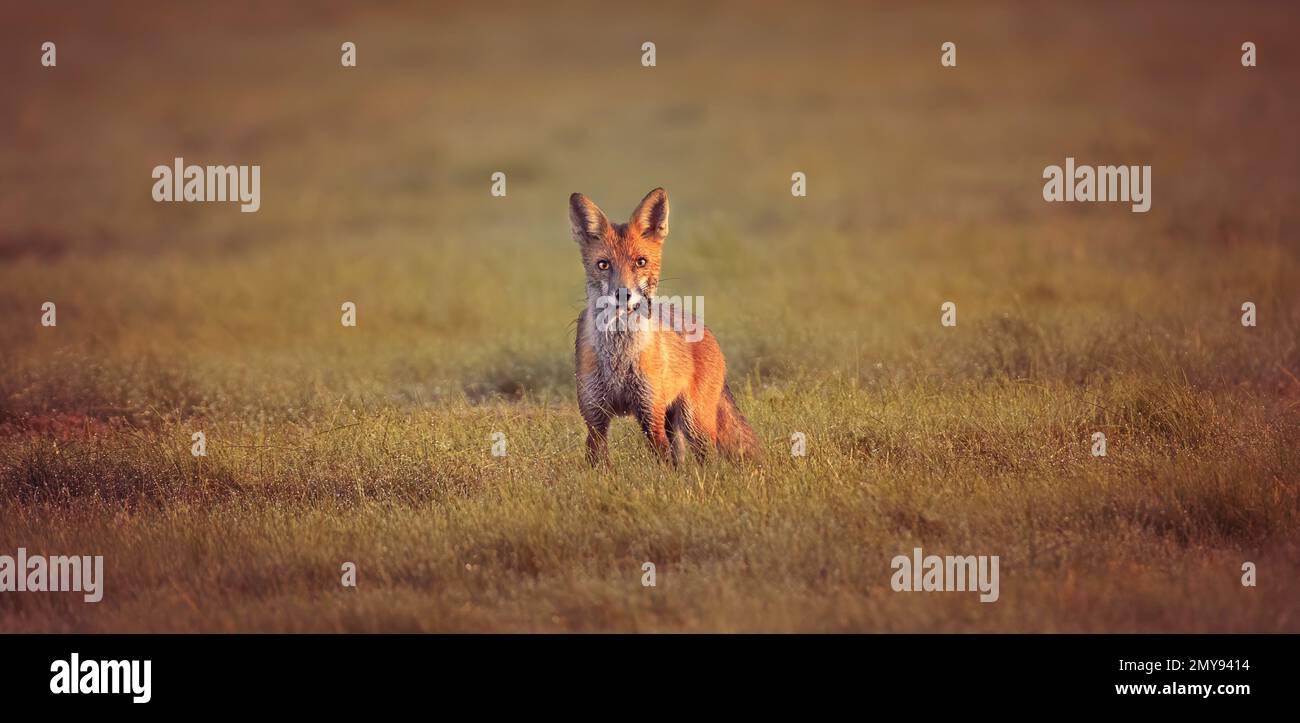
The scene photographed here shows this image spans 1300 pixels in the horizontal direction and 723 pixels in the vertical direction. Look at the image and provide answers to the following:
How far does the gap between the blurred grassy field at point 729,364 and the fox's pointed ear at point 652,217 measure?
1631 mm

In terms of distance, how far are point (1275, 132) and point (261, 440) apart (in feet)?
83.5

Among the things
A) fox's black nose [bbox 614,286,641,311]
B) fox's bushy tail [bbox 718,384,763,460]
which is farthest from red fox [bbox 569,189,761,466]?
fox's bushy tail [bbox 718,384,763,460]

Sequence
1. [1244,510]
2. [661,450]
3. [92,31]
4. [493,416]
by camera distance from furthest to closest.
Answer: [92,31]
[493,416]
[661,450]
[1244,510]

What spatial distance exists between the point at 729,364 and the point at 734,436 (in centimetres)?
430

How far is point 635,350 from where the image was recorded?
29.0 feet

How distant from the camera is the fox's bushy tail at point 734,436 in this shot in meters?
9.50

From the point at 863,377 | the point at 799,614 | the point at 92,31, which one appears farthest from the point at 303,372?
the point at 92,31

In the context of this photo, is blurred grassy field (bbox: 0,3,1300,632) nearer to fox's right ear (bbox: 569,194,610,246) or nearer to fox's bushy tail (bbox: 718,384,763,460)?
fox's bushy tail (bbox: 718,384,763,460)

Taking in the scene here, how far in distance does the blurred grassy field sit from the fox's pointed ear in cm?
163

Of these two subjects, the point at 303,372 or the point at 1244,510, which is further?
the point at 303,372

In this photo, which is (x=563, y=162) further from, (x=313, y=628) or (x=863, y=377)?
(x=313, y=628)

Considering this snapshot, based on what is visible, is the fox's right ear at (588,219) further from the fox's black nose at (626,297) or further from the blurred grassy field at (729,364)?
the blurred grassy field at (729,364)

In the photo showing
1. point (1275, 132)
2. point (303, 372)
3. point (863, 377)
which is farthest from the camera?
point (1275, 132)

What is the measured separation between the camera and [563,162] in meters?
33.9
